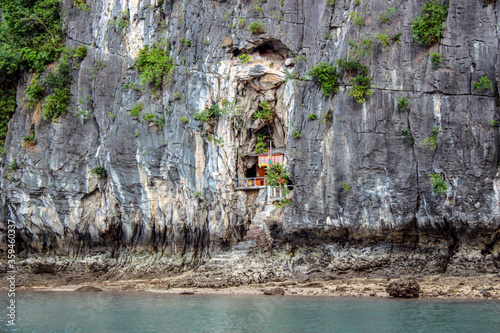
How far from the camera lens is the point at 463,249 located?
60.4 ft

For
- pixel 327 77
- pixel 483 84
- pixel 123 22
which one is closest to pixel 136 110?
pixel 123 22

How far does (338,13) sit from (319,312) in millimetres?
12718

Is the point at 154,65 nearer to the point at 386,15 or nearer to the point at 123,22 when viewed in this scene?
the point at 123,22

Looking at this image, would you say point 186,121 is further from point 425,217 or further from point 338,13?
point 425,217

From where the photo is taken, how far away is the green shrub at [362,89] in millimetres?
19938

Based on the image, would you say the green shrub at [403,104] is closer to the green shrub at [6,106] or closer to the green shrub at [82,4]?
the green shrub at [82,4]

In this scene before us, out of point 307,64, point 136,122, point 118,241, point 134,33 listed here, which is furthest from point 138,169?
point 307,64

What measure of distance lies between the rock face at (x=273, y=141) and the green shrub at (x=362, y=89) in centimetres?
28

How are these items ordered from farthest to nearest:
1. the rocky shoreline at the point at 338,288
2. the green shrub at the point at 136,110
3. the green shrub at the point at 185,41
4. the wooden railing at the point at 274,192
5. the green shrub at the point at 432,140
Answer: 1. the green shrub at the point at 136,110
2. the green shrub at the point at 185,41
3. the wooden railing at the point at 274,192
4. the green shrub at the point at 432,140
5. the rocky shoreline at the point at 338,288

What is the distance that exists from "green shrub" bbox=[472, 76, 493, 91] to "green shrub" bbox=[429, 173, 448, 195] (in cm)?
342

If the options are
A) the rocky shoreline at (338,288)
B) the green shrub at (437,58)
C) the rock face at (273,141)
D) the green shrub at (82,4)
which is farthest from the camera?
the green shrub at (82,4)

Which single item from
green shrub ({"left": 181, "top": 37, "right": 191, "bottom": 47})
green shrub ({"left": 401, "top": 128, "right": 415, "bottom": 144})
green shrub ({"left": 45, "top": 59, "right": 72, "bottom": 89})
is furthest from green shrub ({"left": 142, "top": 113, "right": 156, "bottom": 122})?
green shrub ({"left": 401, "top": 128, "right": 415, "bottom": 144})

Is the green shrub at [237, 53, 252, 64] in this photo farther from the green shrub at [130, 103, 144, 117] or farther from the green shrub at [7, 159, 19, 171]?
the green shrub at [7, 159, 19, 171]

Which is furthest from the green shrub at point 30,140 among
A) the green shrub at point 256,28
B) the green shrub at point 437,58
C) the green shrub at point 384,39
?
the green shrub at point 437,58
